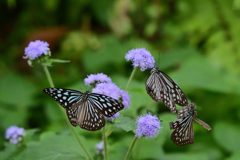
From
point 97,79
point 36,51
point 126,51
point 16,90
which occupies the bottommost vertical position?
point 97,79

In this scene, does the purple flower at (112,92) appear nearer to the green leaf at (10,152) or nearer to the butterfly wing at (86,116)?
the butterfly wing at (86,116)

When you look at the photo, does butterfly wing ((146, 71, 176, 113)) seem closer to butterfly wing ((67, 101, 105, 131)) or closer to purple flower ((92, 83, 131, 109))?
purple flower ((92, 83, 131, 109))

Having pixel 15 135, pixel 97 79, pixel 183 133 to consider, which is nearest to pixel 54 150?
pixel 15 135

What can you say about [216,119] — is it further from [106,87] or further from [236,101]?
[106,87]

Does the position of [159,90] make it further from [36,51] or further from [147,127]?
[36,51]

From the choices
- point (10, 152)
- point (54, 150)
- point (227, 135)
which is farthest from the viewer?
point (227, 135)

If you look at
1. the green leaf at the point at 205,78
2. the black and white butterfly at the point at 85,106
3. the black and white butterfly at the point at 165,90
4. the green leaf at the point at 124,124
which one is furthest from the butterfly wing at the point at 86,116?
the green leaf at the point at 205,78

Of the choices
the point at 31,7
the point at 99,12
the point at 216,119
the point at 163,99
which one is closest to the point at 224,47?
the point at 216,119
